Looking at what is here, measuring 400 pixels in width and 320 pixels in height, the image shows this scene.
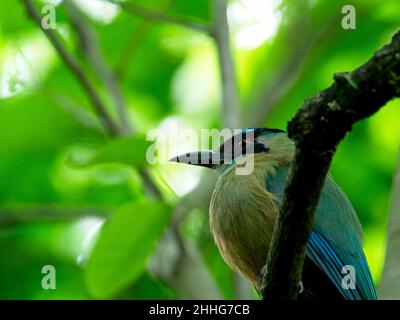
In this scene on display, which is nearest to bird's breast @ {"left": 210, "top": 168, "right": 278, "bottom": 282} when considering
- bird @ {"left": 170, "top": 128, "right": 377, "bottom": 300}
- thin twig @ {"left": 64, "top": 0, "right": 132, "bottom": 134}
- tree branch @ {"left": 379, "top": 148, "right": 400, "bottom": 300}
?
bird @ {"left": 170, "top": 128, "right": 377, "bottom": 300}

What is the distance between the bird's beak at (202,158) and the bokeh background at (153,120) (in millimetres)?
385

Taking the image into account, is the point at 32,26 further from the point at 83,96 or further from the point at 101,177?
the point at 101,177

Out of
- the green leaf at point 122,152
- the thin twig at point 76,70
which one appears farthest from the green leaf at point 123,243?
the thin twig at point 76,70

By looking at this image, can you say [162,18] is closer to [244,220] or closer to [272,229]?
[244,220]

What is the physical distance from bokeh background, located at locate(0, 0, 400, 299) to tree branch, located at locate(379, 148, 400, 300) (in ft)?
3.42

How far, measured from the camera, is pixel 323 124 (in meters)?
2.99

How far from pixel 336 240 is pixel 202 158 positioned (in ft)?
3.41

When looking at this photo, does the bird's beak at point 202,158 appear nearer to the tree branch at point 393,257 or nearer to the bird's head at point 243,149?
the bird's head at point 243,149

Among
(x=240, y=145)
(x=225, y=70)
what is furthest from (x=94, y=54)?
(x=240, y=145)

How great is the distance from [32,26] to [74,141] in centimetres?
102

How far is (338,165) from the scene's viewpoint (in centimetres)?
710

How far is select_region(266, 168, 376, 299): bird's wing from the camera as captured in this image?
14.8ft

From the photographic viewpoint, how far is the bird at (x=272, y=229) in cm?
453
